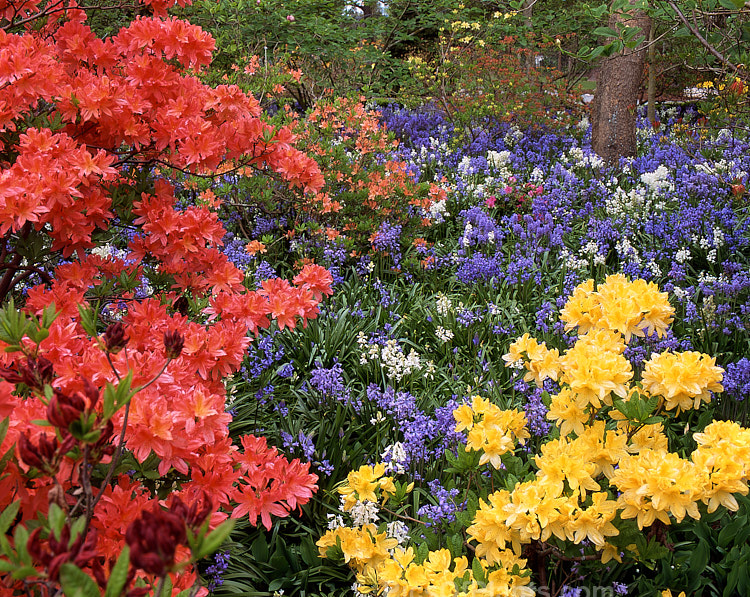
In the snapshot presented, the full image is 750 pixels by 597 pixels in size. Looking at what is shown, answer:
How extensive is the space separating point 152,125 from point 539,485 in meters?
1.92

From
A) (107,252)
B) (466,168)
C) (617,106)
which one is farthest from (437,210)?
(617,106)

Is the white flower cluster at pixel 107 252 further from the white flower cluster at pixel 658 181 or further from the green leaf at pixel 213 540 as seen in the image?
the white flower cluster at pixel 658 181

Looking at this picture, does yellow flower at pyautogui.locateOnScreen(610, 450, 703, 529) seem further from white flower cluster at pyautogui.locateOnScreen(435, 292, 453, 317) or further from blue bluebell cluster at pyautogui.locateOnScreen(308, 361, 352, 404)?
white flower cluster at pyautogui.locateOnScreen(435, 292, 453, 317)

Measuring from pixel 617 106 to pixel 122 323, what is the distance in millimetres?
7444

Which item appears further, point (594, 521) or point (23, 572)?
point (594, 521)

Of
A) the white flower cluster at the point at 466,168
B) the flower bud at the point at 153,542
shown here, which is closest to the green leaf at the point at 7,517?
the flower bud at the point at 153,542

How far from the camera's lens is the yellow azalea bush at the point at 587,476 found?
68.2 inches

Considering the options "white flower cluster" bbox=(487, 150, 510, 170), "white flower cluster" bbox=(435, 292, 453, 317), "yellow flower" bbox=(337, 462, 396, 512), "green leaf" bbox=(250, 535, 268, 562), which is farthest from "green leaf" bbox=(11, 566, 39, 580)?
"white flower cluster" bbox=(487, 150, 510, 170)

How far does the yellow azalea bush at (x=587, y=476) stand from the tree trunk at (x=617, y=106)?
6213 mm

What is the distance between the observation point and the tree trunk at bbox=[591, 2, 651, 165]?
25.0 ft

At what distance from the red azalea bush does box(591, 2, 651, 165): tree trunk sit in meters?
6.18

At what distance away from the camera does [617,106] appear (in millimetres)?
7715

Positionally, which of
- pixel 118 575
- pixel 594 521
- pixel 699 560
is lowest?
pixel 699 560

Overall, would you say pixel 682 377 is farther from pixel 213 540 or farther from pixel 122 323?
pixel 122 323
